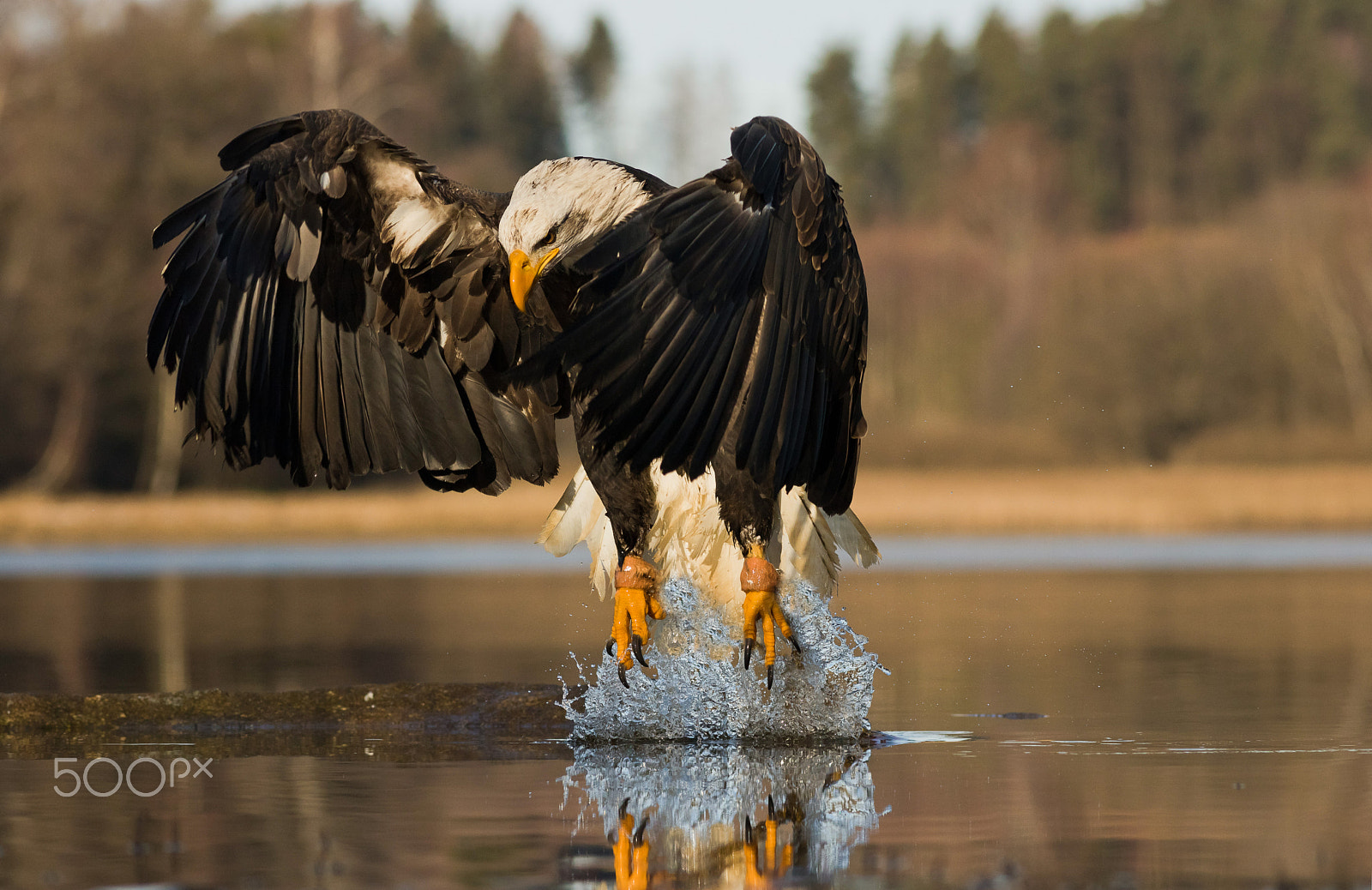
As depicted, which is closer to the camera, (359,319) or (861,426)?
(861,426)

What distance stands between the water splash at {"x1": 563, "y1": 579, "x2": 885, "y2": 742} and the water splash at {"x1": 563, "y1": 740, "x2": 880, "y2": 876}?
127 mm

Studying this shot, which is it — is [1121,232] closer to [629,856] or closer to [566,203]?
[566,203]

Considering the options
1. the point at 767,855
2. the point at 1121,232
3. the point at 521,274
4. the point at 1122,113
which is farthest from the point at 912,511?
the point at 1122,113

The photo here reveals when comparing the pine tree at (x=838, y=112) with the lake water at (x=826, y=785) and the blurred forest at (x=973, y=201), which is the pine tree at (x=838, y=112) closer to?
the blurred forest at (x=973, y=201)

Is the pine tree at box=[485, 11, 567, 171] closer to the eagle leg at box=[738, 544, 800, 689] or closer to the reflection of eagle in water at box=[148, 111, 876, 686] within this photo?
the reflection of eagle in water at box=[148, 111, 876, 686]

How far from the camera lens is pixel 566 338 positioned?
5031 millimetres

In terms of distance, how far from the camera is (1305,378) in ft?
119

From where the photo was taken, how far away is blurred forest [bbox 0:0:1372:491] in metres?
27.9

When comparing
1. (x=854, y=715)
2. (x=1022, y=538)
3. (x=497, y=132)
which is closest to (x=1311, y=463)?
(x=1022, y=538)

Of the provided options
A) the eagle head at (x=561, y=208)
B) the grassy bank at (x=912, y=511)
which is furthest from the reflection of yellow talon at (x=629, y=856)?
the grassy bank at (x=912, y=511)

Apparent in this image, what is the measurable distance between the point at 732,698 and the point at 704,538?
0.54 m

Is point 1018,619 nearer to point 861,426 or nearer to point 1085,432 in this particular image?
point 861,426

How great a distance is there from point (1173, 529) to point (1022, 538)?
74.3 inches

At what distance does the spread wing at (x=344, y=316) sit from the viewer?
6.33 m
